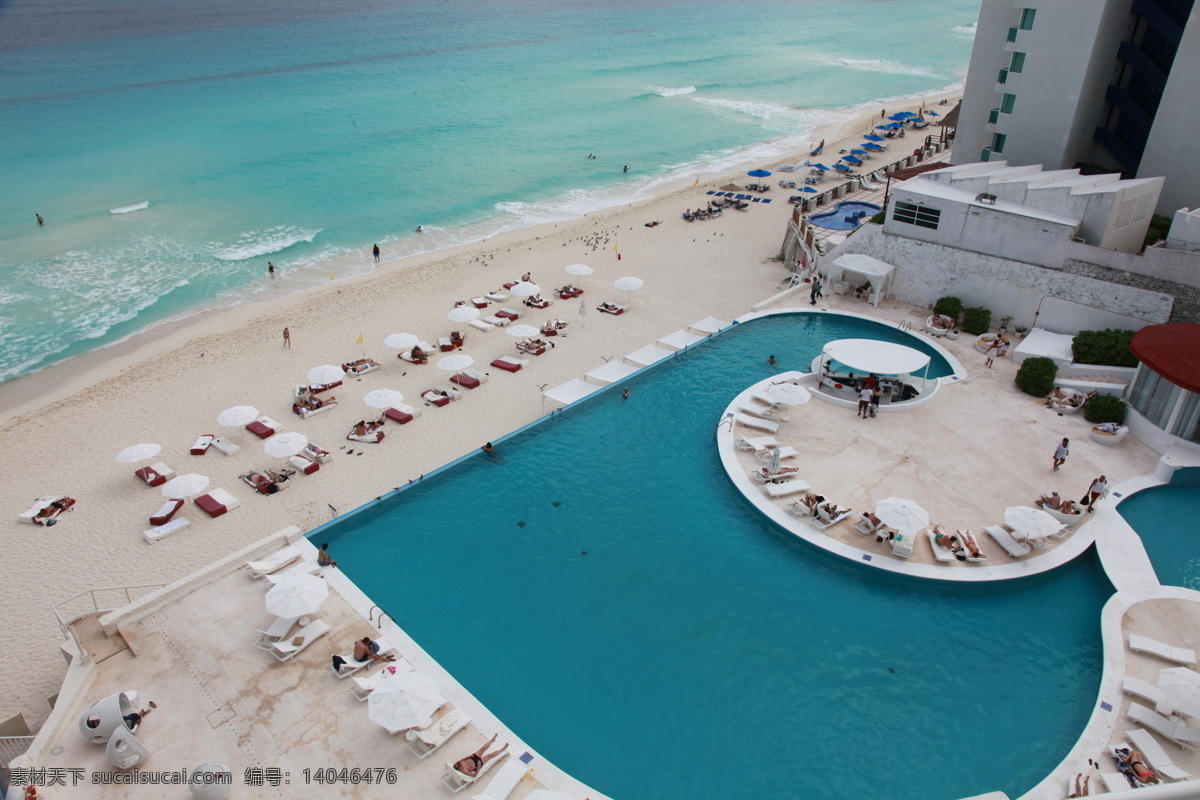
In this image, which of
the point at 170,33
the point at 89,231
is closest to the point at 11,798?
the point at 89,231

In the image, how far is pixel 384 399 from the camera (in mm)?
24219

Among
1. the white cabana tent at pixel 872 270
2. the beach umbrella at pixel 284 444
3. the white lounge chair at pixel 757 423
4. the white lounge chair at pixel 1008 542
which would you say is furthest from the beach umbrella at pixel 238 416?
the white cabana tent at pixel 872 270

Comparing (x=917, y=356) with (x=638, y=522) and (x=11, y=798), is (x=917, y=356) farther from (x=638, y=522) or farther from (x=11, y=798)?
(x=11, y=798)

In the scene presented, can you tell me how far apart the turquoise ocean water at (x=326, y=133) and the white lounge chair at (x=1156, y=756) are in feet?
128

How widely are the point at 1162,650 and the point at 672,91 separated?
9240cm

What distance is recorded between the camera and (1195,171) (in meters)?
28.1

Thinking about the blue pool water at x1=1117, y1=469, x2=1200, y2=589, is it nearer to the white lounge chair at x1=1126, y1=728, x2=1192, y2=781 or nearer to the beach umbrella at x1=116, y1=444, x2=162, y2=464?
the white lounge chair at x1=1126, y1=728, x2=1192, y2=781

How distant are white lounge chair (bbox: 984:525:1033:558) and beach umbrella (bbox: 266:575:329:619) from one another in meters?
15.3

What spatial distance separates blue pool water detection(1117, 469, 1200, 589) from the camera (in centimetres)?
1691

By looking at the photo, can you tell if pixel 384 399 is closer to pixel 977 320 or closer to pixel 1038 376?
pixel 1038 376

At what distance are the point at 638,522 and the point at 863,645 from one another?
19.3ft

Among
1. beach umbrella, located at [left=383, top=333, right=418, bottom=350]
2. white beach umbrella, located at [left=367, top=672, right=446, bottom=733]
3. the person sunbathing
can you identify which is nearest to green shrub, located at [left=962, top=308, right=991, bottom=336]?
beach umbrella, located at [left=383, top=333, right=418, bottom=350]

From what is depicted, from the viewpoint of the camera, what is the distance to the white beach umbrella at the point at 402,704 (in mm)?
A: 12781

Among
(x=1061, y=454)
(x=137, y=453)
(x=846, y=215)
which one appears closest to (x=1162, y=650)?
(x=1061, y=454)
